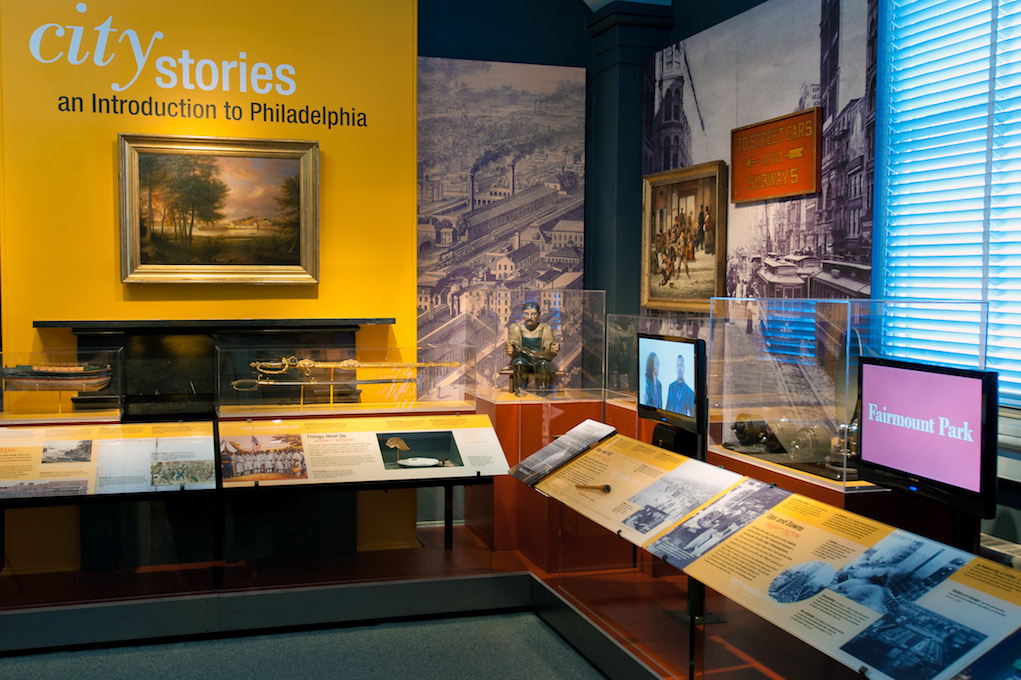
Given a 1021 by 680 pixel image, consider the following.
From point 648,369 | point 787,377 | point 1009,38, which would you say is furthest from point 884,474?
point 1009,38

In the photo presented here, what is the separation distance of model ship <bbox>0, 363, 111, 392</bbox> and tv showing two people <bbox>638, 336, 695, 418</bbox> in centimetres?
270

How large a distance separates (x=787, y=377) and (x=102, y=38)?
442 centimetres

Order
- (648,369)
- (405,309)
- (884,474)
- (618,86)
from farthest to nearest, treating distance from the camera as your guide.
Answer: (618,86)
(405,309)
(648,369)
(884,474)

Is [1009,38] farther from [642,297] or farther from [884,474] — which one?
[642,297]

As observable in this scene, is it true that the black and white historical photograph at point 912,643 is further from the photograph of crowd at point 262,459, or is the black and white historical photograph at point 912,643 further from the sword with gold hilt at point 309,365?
the sword with gold hilt at point 309,365

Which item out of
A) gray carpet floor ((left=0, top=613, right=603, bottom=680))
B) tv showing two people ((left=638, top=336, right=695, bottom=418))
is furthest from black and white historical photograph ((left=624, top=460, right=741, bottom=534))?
gray carpet floor ((left=0, top=613, right=603, bottom=680))

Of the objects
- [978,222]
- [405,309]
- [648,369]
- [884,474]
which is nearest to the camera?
[884,474]

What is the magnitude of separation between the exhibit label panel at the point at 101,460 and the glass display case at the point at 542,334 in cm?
167

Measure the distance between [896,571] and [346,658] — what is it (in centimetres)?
269

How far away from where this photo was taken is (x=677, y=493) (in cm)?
360

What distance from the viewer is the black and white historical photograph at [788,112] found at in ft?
15.4

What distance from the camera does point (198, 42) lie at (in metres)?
5.57

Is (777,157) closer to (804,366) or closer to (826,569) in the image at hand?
(804,366)

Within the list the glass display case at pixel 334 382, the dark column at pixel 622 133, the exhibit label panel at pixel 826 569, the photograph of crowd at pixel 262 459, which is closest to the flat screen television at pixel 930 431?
the exhibit label panel at pixel 826 569
